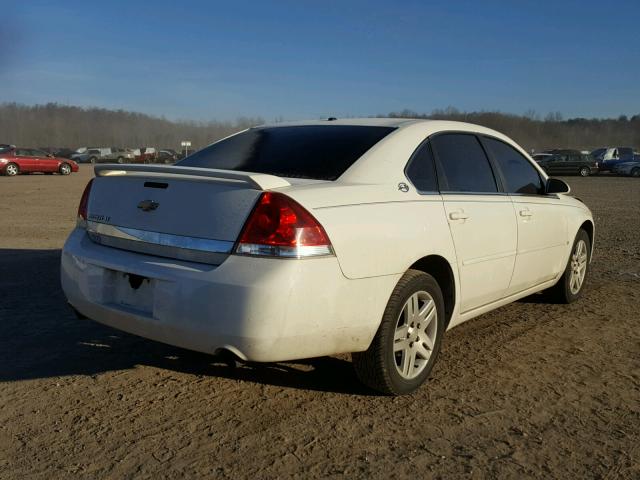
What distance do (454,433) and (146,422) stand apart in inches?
61.5

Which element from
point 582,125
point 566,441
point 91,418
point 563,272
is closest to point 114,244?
point 91,418

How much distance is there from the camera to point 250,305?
9.29ft

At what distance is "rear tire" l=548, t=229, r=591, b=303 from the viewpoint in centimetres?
554

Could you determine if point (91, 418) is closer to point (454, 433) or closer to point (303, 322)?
point (303, 322)

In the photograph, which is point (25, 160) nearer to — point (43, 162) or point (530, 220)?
point (43, 162)

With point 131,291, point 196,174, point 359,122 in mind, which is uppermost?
point 359,122

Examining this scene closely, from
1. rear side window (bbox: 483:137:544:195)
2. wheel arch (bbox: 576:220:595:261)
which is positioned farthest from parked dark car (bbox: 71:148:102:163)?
rear side window (bbox: 483:137:544:195)

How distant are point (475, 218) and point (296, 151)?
1237 mm

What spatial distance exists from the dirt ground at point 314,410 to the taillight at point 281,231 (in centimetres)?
92

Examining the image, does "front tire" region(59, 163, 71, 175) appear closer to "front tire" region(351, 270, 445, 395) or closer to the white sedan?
the white sedan

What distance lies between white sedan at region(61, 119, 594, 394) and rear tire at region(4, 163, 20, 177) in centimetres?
3121

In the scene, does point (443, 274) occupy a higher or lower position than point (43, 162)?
higher

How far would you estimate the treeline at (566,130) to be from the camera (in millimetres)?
109250

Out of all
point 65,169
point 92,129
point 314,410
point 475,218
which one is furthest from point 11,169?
point 92,129
